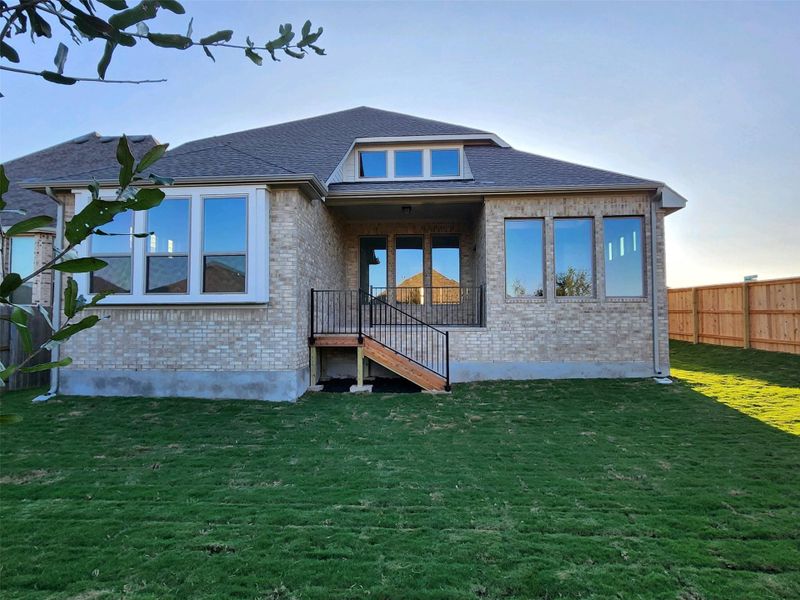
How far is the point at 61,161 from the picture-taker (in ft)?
43.6

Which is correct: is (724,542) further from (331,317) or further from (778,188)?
(778,188)

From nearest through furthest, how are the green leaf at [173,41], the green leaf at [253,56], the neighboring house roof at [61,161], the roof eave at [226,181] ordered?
the green leaf at [173,41] < the green leaf at [253,56] < the roof eave at [226,181] < the neighboring house roof at [61,161]

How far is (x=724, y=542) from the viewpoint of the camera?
304 centimetres

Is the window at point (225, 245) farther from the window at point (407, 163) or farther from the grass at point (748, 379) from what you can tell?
the grass at point (748, 379)

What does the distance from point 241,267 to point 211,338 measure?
4.56ft

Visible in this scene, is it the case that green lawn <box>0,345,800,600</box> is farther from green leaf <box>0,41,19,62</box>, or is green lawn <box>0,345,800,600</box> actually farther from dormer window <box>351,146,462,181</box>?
dormer window <box>351,146,462,181</box>

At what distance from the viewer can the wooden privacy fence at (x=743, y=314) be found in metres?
11.0

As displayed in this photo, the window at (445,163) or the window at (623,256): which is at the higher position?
the window at (445,163)

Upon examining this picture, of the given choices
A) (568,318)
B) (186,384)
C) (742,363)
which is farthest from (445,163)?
(742,363)

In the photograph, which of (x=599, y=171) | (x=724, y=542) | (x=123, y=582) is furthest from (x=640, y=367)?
(x=123, y=582)

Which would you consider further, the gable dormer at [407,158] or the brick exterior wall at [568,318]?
the gable dormer at [407,158]

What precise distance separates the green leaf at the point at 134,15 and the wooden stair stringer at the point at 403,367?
25.1ft

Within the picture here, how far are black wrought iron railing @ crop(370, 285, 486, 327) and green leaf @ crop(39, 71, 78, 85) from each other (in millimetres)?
10476

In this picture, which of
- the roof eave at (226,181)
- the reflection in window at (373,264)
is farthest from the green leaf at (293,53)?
the reflection in window at (373,264)
